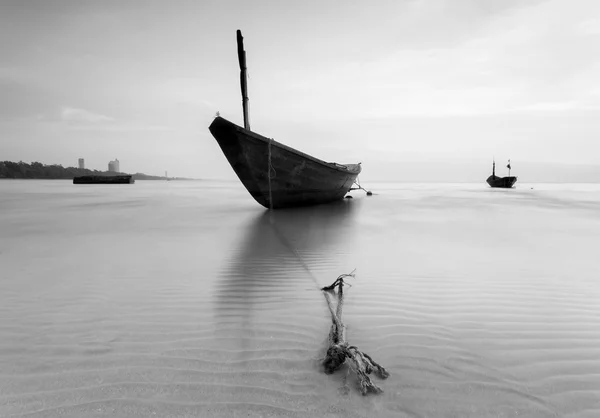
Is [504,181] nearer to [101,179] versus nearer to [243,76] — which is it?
[243,76]

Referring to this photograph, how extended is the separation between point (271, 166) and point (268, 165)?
15 cm

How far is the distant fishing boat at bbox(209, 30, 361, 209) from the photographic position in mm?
10070

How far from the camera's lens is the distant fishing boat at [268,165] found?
10.1 metres

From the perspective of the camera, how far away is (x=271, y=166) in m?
10.7

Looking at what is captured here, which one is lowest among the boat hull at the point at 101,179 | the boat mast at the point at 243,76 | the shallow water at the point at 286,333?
the shallow water at the point at 286,333

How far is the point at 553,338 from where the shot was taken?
7.44 ft

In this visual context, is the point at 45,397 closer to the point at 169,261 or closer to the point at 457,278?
the point at 169,261

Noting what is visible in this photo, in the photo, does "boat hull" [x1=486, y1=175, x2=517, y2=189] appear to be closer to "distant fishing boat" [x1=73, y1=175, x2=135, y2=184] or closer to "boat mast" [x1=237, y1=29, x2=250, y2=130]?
"boat mast" [x1=237, y1=29, x2=250, y2=130]

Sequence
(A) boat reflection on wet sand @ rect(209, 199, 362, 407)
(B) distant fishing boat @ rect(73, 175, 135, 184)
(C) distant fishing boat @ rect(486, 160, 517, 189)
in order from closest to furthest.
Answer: (A) boat reflection on wet sand @ rect(209, 199, 362, 407) → (C) distant fishing boat @ rect(486, 160, 517, 189) → (B) distant fishing boat @ rect(73, 175, 135, 184)

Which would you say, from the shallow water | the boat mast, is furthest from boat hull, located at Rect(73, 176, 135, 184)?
the shallow water

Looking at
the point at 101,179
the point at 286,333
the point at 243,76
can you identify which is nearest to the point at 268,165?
the point at 243,76

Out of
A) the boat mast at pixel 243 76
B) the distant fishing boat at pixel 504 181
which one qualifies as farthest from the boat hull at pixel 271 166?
the distant fishing boat at pixel 504 181

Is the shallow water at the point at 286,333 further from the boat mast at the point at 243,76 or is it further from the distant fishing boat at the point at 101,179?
the distant fishing boat at the point at 101,179

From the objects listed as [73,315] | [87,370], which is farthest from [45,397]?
[73,315]
